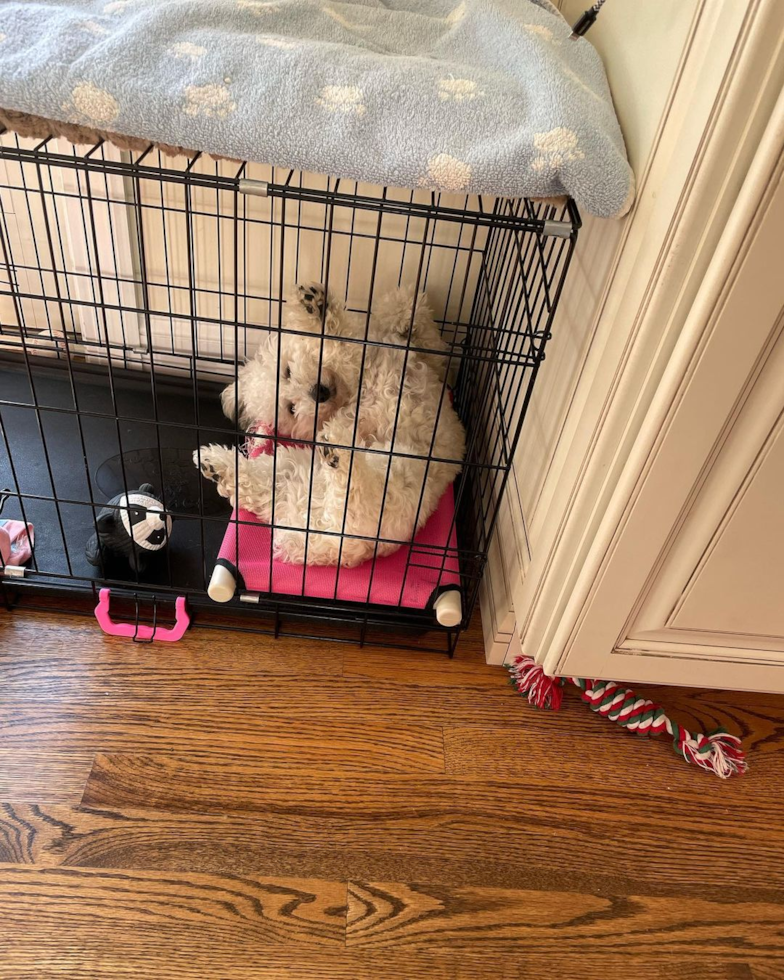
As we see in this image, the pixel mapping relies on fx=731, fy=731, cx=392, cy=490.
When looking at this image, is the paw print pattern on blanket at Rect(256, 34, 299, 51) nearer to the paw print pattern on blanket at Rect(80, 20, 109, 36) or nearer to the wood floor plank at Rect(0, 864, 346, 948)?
the paw print pattern on blanket at Rect(80, 20, 109, 36)

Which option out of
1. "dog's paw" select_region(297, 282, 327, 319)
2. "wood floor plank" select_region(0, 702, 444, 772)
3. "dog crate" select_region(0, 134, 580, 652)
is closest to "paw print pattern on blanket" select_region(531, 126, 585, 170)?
"dog crate" select_region(0, 134, 580, 652)

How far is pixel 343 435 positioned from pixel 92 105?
626mm

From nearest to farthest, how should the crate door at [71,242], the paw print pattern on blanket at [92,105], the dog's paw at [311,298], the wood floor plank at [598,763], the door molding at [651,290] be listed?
the door molding at [651,290]
the paw print pattern on blanket at [92,105]
the wood floor plank at [598,763]
the dog's paw at [311,298]
the crate door at [71,242]

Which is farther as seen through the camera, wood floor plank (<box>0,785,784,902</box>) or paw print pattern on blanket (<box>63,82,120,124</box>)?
wood floor plank (<box>0,785,784,902</box>)

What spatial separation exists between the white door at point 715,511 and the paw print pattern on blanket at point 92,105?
0.64 m

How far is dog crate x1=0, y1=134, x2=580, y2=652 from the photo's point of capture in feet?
3.93

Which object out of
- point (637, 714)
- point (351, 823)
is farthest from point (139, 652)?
point (637, 714)

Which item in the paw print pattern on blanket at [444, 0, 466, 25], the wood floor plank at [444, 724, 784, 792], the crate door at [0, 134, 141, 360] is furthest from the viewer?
the crate door at [0, 134, 141, 360]

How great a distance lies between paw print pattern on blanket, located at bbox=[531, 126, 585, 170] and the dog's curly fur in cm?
34

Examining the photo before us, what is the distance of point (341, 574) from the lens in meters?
1.21

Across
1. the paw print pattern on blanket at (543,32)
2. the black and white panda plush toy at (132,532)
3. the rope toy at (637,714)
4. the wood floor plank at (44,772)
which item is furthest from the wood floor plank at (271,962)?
the paw print pattern on blanket at (543,32)

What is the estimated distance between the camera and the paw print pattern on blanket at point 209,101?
771 millimetres

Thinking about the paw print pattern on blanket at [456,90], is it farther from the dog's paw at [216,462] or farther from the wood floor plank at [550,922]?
the wood floor plank at [550,922]

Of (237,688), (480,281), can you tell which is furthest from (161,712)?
(480,281)
